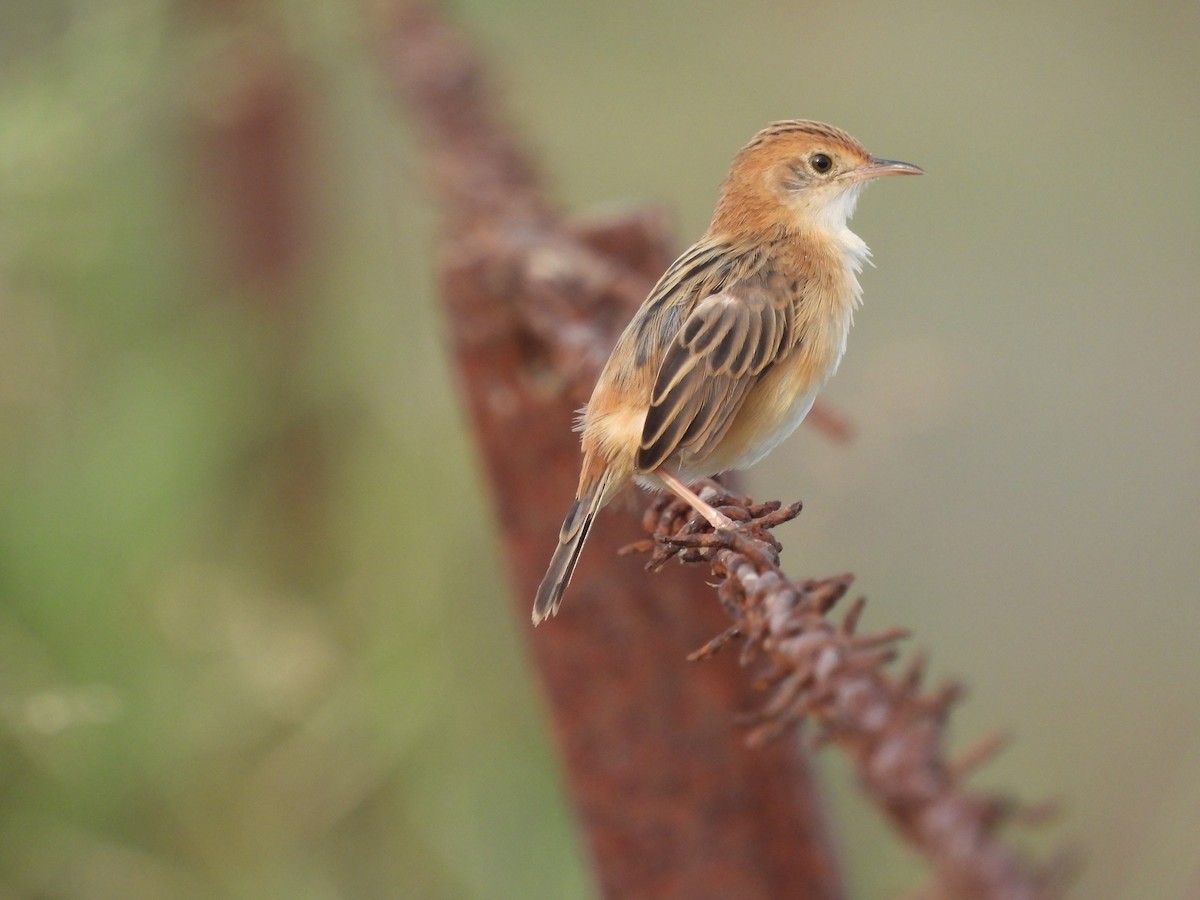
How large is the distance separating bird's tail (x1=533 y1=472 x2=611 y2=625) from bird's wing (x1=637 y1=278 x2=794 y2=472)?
117 millimetres

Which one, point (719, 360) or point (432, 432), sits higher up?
point (432, 432)

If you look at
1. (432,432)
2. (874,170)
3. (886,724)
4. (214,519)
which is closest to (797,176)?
(874,170)

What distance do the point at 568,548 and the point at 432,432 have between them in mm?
2714

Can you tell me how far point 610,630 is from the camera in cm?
289

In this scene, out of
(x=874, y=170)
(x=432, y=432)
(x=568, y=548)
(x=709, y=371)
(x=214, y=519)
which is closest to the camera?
(x=568, y=548)

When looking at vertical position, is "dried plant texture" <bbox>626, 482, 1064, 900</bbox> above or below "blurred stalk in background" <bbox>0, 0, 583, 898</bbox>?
below

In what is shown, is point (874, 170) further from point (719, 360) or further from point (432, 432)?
point (432, 432)

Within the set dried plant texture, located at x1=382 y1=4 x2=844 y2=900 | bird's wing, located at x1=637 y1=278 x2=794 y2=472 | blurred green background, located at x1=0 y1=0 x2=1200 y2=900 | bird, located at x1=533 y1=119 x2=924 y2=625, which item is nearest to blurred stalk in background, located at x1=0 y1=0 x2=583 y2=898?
blurred green background, located at x1=0 y1=0 x2=1200 y2=900

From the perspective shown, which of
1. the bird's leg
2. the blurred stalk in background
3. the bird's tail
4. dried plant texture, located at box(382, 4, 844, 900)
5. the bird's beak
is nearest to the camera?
the bird's leg

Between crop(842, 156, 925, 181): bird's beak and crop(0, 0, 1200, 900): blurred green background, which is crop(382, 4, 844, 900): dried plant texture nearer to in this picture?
crop(0, 0, 1200, 900): blurred green background

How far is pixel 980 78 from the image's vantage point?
9828 mm

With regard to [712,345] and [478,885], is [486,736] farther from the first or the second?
[712,345]

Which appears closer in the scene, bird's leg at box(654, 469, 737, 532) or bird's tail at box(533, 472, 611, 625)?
bird's leg at box(654, 469, 737, 532)

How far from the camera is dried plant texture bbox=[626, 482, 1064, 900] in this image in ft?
3.95
